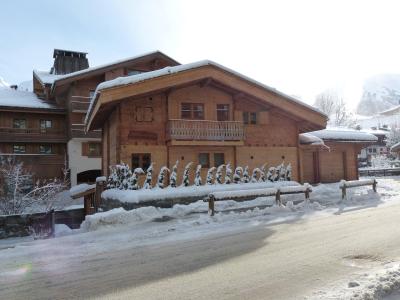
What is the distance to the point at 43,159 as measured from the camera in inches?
1299

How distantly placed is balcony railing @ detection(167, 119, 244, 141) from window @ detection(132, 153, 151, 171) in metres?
1.54

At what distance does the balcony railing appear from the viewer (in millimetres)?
18359

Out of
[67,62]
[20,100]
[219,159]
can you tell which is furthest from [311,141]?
[67,62]

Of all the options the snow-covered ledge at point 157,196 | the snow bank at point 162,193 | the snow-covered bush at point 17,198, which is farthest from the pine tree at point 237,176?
the snow-covered bush at point 17,198

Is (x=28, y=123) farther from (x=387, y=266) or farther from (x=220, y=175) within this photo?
(x=387, y=266)

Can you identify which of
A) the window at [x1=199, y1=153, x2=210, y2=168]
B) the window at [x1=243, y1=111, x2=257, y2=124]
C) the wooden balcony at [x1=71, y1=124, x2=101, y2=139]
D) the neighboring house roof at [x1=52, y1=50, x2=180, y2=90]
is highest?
the neighboring house roof at [x1=52, y1=50, x2=180, y2=90]

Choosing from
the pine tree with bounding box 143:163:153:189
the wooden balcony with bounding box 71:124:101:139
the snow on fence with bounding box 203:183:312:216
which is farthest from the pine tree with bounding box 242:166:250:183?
the wooden balcony with bounding box 71:124:101:139

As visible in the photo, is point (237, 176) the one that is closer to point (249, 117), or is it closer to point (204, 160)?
point (204, 160)

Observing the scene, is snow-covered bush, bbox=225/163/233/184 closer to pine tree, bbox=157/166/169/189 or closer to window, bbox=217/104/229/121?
window, bbox=217/104/229/121

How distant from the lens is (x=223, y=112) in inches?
821

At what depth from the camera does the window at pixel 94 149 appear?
33312 mm

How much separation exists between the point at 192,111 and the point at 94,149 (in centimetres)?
1638

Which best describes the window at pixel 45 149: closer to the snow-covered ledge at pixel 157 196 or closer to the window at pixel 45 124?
the window at pixel 45 124

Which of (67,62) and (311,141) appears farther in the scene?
(67,62)
